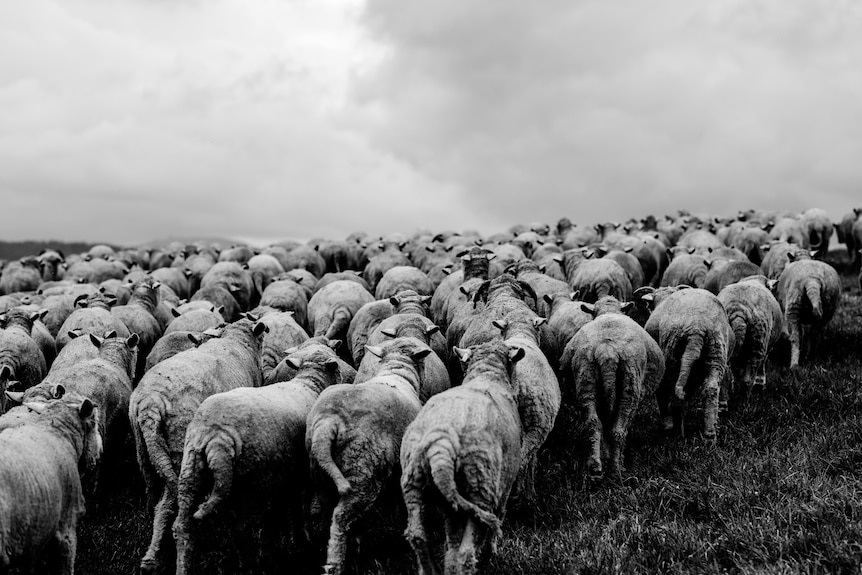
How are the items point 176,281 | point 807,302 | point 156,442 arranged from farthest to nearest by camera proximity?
point 176,281 < point 807,302 < point 156,442

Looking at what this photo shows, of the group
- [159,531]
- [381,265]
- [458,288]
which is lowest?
[159,531]

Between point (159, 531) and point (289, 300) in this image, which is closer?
point (159, 531)

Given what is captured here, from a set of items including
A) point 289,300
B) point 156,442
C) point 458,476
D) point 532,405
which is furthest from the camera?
point 289,300

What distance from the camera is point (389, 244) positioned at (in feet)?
87.4

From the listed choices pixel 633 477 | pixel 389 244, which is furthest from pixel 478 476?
pixel 389 244

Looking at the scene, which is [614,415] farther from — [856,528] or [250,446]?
[250,446]

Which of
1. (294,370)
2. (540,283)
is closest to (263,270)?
(540,283)

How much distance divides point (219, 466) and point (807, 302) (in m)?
11.7

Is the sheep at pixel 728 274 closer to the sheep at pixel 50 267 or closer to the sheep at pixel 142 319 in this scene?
the sheep at pixel 142 319

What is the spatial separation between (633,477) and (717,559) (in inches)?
83.1

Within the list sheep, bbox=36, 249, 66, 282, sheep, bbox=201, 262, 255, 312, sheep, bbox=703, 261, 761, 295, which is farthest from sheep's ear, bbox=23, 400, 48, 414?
sheep, bbox=36, 249, 66, 282

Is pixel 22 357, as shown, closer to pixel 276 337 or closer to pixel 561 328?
pixel 276 337

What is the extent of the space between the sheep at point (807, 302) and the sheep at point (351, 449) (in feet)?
31.0

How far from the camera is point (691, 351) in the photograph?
10203mm
